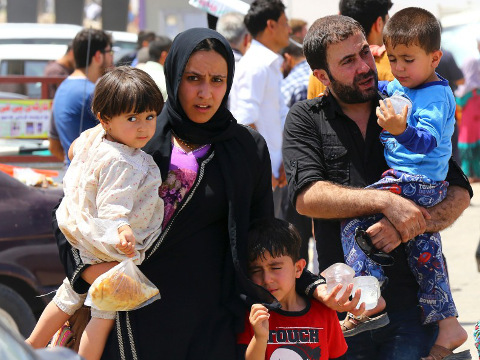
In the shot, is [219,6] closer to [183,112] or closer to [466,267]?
[466,267]

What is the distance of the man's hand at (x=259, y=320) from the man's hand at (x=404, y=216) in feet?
1.98

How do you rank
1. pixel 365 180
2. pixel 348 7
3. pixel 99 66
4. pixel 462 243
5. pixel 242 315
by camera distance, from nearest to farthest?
pixel 242 315 < pixel 365 180 < pixel 348 7 < pixel 99 66 < pixel 462 243

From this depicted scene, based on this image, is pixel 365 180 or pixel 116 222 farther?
pixel 365 180

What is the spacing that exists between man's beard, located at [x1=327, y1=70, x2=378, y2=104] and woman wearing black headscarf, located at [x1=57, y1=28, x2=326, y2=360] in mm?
538

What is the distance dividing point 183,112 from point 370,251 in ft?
2.83

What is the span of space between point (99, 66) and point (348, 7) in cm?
335

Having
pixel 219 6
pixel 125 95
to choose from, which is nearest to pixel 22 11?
pixel 219 6

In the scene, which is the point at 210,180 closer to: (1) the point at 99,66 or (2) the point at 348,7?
(2) the point at 348,7

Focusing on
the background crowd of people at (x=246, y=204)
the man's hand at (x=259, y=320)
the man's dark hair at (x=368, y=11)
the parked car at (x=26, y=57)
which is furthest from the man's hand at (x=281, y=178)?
the man's hand at (x=259, y=320)

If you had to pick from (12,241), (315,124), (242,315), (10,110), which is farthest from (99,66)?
(242,315)

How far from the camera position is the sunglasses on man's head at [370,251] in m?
3.61

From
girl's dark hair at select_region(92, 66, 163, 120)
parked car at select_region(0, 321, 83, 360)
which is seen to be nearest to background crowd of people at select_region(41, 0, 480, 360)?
girl's dark hair at select_region(92, 66, 163, 120)

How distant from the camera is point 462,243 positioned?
1069 centimetres

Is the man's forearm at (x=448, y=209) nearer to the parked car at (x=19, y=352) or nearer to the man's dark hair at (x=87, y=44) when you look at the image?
the parked car at (x=19, y=352)
